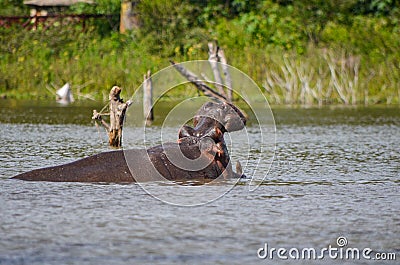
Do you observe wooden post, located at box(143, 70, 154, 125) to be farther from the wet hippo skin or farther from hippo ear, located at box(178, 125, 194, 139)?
the wet hippo skin

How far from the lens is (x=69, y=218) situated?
328 inches

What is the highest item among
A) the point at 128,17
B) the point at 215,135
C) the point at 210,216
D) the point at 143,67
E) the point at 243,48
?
the point at 128,17

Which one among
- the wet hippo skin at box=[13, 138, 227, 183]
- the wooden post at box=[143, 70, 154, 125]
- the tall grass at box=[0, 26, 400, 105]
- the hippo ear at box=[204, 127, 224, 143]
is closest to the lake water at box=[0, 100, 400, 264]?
the wet hippo skin at box=[13, 138, 227, 183]

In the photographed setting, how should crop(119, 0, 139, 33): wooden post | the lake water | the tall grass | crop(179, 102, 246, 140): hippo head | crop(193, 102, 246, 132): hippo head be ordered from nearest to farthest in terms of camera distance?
the lake water, crop(179, 102, 246, 140): hippo head, crop(193, 102, 246, 132): hippo head, the tall grass, crop(119, 0, 139, 33): wooden post

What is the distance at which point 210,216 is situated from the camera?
8555 millimetres

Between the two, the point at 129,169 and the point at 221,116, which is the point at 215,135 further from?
the point at 129,169

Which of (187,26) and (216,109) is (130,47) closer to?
(187,26)

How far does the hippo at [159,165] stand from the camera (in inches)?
410

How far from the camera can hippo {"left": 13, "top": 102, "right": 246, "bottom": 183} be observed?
10406 mm

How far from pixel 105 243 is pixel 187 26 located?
26.9 meters

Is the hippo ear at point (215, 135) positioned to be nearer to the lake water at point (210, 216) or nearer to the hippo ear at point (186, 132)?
the hippo ear at point (186, 132)

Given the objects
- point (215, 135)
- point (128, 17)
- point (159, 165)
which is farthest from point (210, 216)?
point (128, 17)

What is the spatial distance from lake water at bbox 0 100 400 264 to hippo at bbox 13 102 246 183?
0.79 feet

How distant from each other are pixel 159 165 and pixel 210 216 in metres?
2.03
